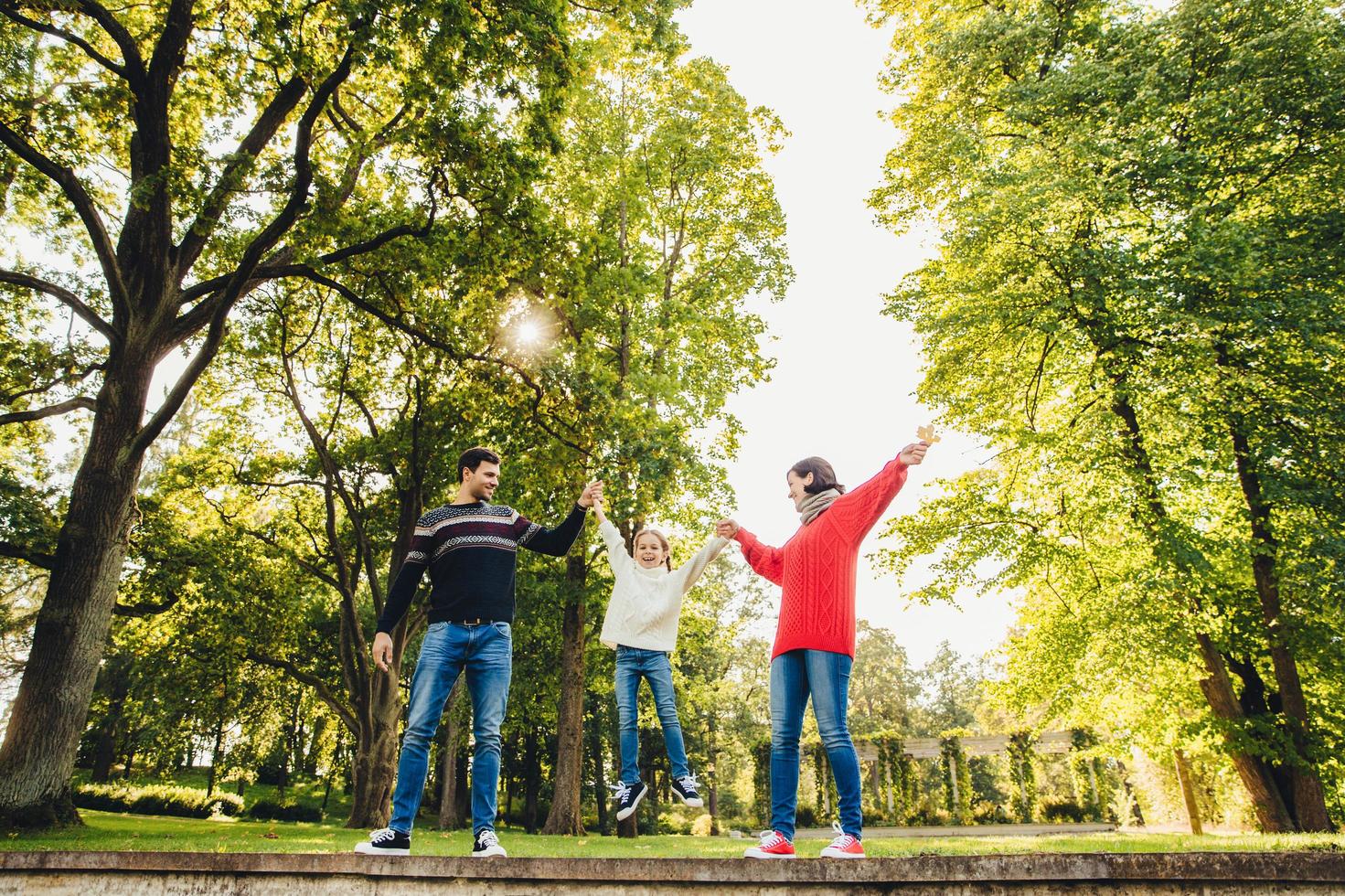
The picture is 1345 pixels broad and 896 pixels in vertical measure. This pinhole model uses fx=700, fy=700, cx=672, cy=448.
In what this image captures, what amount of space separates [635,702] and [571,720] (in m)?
11.4

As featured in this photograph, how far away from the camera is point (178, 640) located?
59.7ft

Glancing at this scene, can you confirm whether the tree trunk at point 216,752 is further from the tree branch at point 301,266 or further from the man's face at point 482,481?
the man's face at point 482,481

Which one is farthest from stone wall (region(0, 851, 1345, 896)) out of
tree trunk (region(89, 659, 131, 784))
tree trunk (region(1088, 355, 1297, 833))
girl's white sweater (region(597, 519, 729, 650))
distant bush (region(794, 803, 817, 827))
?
tree trunk (region(89, 659, 131, 784))

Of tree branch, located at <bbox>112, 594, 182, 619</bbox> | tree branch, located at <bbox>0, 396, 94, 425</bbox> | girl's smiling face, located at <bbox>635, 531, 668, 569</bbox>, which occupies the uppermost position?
tree branch, located at <bbox>0, 396, 94, 425</bbox>

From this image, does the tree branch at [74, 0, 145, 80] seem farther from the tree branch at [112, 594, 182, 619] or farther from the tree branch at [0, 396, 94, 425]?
the tree branch at [112, 594, 182, 619]

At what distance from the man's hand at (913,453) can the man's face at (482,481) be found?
261cm

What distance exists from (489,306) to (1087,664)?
1424 cm

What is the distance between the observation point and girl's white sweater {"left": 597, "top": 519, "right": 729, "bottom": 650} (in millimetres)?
5254

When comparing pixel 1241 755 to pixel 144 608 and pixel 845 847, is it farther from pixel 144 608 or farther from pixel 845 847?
pixel 144 608

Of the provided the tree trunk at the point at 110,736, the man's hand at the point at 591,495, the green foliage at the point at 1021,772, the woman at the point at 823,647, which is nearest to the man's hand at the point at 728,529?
the woman at the point at 823,647

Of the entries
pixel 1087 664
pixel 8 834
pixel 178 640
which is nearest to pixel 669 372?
pixel 1087 664

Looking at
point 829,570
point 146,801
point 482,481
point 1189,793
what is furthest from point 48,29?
point 1189,793

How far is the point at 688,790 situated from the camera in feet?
15.9

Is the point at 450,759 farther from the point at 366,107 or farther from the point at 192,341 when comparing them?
the point at 366,107
